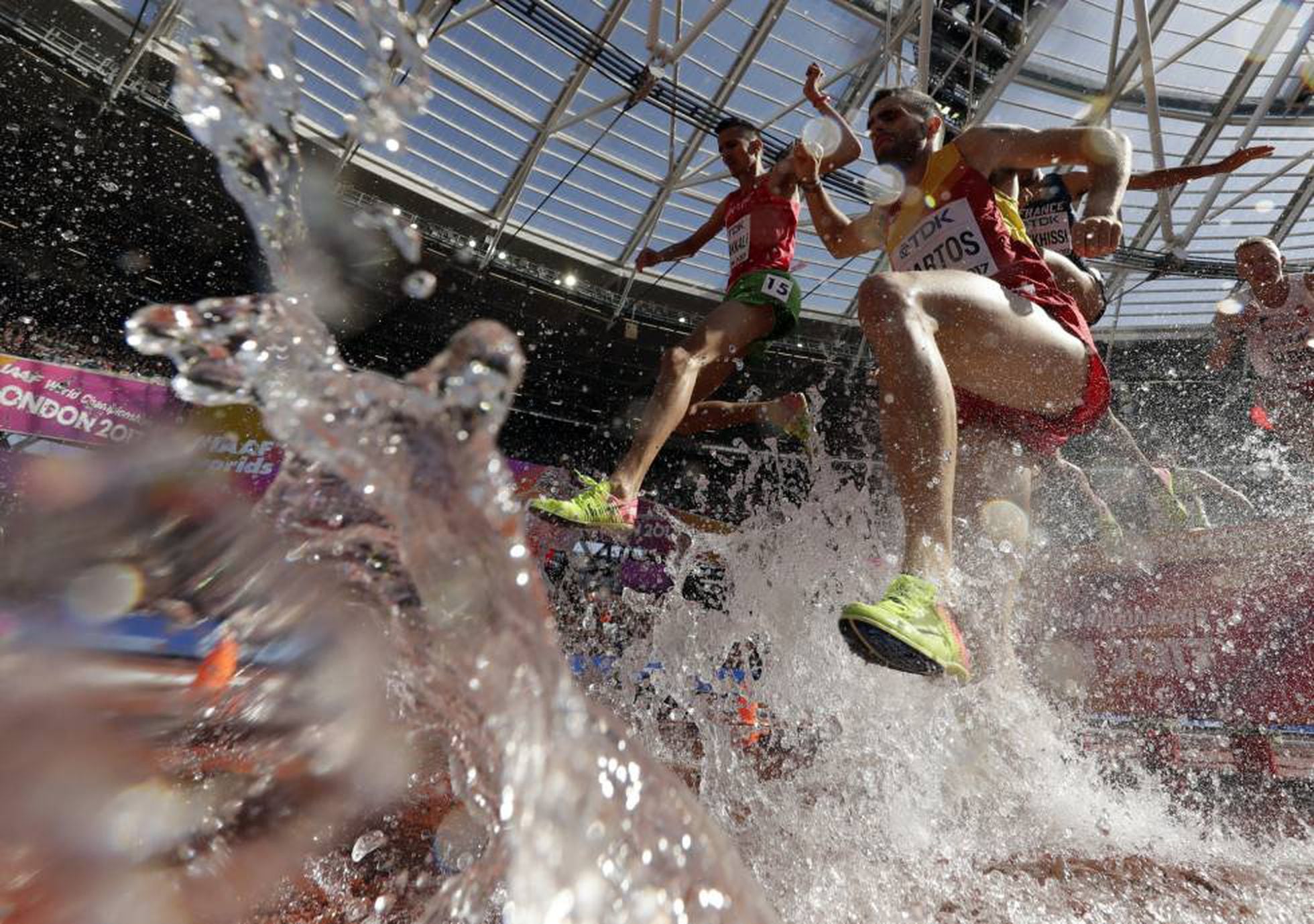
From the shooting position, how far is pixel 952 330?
177 cm

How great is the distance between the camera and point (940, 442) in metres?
1.57

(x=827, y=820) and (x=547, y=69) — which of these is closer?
(x=827, y=820)

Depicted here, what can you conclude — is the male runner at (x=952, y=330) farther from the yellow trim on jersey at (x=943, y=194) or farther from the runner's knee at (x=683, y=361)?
the runner's knee at (x=683, y=361)

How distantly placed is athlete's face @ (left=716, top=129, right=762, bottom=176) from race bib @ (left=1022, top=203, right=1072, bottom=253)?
5.43 feet

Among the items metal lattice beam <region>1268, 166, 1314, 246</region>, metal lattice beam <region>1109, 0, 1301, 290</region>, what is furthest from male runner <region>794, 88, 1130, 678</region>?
metal lattice beam <region>1268, 166, 1314, 246</region>

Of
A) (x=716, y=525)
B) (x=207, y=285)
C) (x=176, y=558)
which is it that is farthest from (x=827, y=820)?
(x=207, y=285)

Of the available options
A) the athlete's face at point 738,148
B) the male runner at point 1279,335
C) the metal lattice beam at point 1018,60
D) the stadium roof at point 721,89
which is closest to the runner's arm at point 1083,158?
the athlete's face at point 738,148

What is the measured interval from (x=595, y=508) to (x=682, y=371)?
2.14ft

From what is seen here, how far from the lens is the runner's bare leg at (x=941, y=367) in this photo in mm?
1548

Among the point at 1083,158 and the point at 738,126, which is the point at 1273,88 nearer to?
the point at 738,126

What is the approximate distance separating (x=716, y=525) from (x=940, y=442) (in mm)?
9398

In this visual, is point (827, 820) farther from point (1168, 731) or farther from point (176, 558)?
point (1168, 731)

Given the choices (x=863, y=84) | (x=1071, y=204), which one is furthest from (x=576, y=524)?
(x=863, y=84)

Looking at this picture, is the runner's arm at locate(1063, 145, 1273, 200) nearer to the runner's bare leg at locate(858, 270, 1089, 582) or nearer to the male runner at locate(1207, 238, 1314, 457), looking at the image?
the male runner at locate(1207, 238, 1314, 457)
